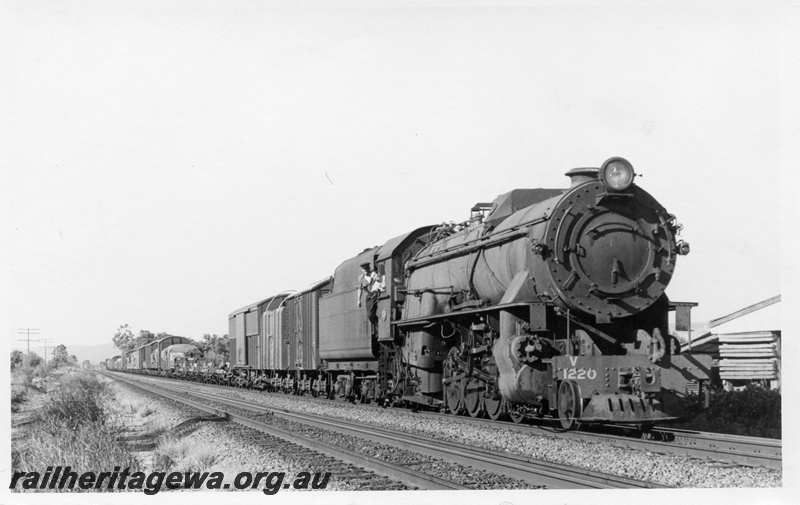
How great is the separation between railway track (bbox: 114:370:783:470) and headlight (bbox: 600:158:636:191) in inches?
156

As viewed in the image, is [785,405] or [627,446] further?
[627,446]

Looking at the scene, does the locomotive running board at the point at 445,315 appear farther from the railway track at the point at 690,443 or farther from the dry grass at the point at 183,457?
the dry grass at the point at 183,457

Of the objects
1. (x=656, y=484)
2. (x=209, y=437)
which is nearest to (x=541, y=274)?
(x=656, y=484)

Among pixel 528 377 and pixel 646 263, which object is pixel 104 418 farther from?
pixel 646 263

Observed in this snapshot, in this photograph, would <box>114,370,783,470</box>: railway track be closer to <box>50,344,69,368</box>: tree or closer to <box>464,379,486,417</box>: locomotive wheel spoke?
<box>464,379,486,417</box>: locomotive wheel spoke

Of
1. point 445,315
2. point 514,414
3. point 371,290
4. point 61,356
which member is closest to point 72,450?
point 445,315

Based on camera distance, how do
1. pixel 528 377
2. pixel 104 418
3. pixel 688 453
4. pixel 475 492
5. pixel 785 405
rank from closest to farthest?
pixel 475 492, pixel 785 405, pixel 688 453, pixel 528 377, pixel 104 418

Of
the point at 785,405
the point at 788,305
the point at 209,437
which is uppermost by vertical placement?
the point at 788,305

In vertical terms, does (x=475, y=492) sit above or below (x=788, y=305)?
below

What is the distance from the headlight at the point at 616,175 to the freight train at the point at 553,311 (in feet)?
0.06

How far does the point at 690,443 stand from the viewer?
39.8 feet

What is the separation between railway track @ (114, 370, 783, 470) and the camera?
10.6 m

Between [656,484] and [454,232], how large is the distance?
435 inches

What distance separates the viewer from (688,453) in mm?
11227
